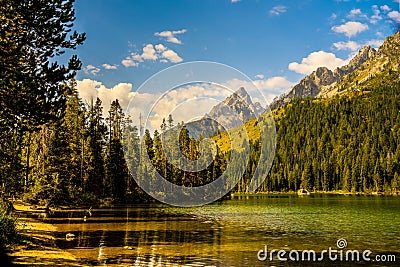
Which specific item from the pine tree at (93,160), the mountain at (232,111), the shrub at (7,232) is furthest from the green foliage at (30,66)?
the pine tree at (93,160)

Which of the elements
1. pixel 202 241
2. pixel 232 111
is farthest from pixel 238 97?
Answer: pixel 202 241

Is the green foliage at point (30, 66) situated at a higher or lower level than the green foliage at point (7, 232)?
higher

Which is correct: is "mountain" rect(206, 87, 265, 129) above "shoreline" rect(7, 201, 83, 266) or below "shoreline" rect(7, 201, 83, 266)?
above

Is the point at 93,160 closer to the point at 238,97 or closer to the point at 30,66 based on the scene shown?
the point at 238,97

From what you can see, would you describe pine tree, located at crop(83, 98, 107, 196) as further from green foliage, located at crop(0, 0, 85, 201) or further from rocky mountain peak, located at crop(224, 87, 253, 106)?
green foliage, located at crop(0, 0, 85, 201)

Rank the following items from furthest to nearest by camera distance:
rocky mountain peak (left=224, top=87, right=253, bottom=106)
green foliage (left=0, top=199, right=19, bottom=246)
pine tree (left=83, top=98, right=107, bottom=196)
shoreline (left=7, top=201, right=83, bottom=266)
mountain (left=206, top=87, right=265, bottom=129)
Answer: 1. pine tree (left=83, top=98, right=107, bottom=196)
2. mountain (left=206, top=87, right=265, bottom=129)
3. rocky mountain peak (left=224, top=87, right=253, bottom=106)
4. green foliage (left=0, top=199, right=19, bottom=246)
5. shoreline (left=7, top=201, right=83, bottom=266)

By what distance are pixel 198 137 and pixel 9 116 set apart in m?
110

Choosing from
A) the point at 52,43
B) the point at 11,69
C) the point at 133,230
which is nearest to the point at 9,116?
the point at 11,69

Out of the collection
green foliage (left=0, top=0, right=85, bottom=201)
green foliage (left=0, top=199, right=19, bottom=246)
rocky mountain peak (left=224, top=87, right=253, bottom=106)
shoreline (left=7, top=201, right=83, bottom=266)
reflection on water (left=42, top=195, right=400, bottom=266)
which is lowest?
reflection on water (left=42, top=195, right=400, bottom=266)

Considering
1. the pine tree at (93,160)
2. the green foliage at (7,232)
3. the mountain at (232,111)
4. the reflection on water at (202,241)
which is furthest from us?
the pine tree at (93,160)

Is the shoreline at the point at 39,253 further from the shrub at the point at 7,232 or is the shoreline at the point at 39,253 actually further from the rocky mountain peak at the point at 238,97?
the rocky mountain peak at the point at 238,97

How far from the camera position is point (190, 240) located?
109 ft

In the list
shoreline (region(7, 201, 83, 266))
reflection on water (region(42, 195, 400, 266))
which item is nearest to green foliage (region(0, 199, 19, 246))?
shoreline (region(7, 201, 83, 266))

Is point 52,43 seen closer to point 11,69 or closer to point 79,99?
point 11,69
